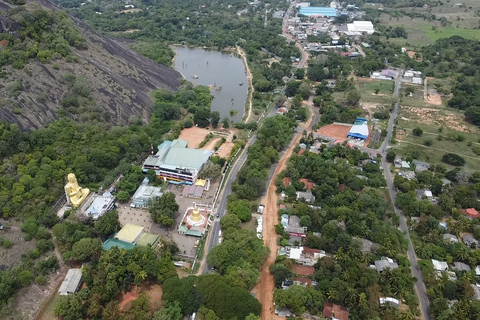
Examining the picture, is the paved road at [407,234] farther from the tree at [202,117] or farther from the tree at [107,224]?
the tree at [107,224]

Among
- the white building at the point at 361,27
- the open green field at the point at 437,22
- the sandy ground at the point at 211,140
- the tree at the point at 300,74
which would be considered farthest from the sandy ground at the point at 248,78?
the open green field at the point at 437,22

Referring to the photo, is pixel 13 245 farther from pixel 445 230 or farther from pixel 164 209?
pixel 445 230

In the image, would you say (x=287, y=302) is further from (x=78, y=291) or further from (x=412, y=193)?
(x=412, y=193)

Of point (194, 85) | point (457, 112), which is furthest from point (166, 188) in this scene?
point (457, 112)

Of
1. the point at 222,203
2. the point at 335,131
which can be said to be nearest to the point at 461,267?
the point at 222,203

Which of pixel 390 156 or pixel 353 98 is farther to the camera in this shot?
pixel 353 98
